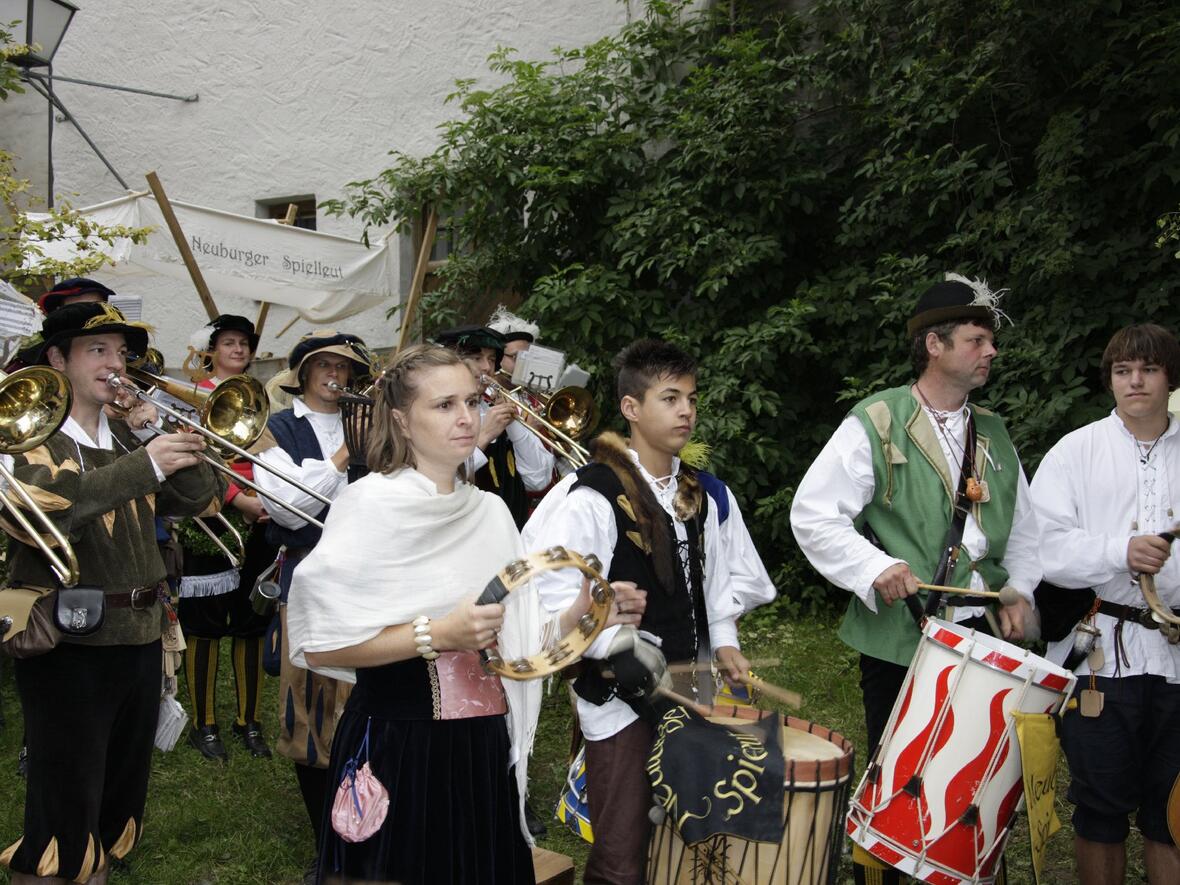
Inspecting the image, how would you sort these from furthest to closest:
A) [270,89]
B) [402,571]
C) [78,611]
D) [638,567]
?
[270,89] → [78,611] → [638,567] → [402,571]

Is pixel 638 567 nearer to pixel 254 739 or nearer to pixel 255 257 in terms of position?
pixel 254 739

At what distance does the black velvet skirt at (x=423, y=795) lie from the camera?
2.70 m

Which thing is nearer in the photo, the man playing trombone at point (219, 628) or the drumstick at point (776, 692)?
the drumstick at point (776, 692)

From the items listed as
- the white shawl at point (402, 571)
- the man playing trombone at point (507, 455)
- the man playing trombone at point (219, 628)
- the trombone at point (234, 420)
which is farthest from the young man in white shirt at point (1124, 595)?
the man playing trombone at point (219, 628)

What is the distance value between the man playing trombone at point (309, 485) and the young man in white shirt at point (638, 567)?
1.35 m

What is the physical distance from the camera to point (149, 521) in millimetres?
3693

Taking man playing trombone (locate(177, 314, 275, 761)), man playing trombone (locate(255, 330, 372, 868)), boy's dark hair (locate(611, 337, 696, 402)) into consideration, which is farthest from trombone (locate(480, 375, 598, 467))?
boy's dark hair (locate(611, 337, 696, 402))

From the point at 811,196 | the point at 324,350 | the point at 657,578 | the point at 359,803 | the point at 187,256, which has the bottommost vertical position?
the point at 359,803

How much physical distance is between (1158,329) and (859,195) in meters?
4.71

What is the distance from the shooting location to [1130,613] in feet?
11.9

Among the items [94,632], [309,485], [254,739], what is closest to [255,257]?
[254,739]

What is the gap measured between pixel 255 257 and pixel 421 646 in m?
6.87

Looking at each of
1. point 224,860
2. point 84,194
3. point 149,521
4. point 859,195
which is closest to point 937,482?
point 149,521

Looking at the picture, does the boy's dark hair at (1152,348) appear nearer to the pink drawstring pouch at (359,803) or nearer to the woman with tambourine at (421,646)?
the woman with tambourine at (421,646)
